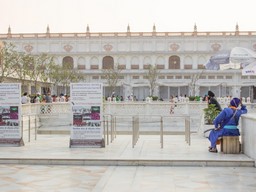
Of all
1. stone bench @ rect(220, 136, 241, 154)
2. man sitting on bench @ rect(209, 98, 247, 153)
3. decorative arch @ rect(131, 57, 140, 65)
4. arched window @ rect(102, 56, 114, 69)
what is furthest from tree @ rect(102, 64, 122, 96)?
stone bench @ rect(220, 136, 241, 154)

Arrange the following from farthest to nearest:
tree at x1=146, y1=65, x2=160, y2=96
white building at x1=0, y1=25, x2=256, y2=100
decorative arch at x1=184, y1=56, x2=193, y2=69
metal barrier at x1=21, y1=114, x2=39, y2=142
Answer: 1. decorative arch at x1=184, y1=56, x2=193, y2=69
2. white building at x1=0, y1=25, x2=256, y2=100
3. tree at x1=146, y1=65, x2=160, y2=96
4. metal barrier at x1=21, y1=114, x2=39, y2=142

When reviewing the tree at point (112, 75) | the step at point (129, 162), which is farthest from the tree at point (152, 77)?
the step at point (129, 162)

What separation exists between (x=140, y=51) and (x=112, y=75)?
743 centimetres

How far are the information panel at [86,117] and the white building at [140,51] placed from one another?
2119 inches

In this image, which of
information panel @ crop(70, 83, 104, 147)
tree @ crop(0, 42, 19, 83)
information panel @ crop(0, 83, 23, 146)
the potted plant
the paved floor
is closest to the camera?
the paved floor

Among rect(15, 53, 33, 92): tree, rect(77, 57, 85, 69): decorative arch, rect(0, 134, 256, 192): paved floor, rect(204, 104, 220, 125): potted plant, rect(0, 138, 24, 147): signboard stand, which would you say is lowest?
rect(0, 134, 256, 192): paved floor

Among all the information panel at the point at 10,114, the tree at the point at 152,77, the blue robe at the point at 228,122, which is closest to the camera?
the blue robe at the point at 228,122

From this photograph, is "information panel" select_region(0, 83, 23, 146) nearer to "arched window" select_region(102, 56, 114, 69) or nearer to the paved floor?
the paved floor

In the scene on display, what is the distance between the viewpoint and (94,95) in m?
13.8

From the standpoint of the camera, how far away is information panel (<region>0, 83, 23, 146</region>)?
1434 centimetres

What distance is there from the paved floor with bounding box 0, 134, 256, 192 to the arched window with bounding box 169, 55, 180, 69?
56.4 metres

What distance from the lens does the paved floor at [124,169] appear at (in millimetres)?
8859

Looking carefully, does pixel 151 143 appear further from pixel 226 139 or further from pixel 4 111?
pixel 4 111

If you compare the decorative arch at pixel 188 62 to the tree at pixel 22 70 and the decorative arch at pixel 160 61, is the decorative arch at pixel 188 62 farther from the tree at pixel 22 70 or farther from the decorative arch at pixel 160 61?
the tree at pixel 22 70
